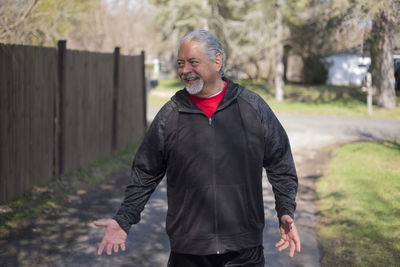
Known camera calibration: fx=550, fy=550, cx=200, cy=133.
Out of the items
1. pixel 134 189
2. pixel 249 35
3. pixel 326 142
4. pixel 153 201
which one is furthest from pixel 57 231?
pixel 249 35

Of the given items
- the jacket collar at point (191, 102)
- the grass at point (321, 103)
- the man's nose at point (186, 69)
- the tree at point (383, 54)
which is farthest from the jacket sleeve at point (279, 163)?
the grass at point (321, 103)

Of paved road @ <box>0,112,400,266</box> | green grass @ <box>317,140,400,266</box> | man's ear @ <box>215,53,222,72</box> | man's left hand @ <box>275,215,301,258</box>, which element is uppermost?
man's ear @ <box>215,53,222,72</box>

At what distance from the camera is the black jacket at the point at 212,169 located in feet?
9.82

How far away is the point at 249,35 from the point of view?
30.5 meters

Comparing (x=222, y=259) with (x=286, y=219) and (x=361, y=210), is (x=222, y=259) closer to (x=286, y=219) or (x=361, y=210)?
(x=286, y=219)

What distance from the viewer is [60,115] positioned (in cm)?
862

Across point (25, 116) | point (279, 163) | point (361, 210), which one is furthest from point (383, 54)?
point (279, 163)

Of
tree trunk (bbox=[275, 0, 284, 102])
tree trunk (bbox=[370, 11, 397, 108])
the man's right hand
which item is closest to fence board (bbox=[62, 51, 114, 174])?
the man's right hand

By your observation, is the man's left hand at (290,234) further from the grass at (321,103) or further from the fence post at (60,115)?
the grass at (321,103)

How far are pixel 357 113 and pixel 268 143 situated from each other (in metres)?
20.9

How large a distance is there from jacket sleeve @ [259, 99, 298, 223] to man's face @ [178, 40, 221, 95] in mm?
375

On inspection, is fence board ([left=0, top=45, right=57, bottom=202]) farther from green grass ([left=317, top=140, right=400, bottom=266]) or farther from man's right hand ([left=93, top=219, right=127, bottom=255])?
man's right hand ([left=93, top=219, right=127, bottom=255])

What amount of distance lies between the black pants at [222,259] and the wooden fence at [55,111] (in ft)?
14.4

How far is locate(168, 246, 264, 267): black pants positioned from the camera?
3.03 m
